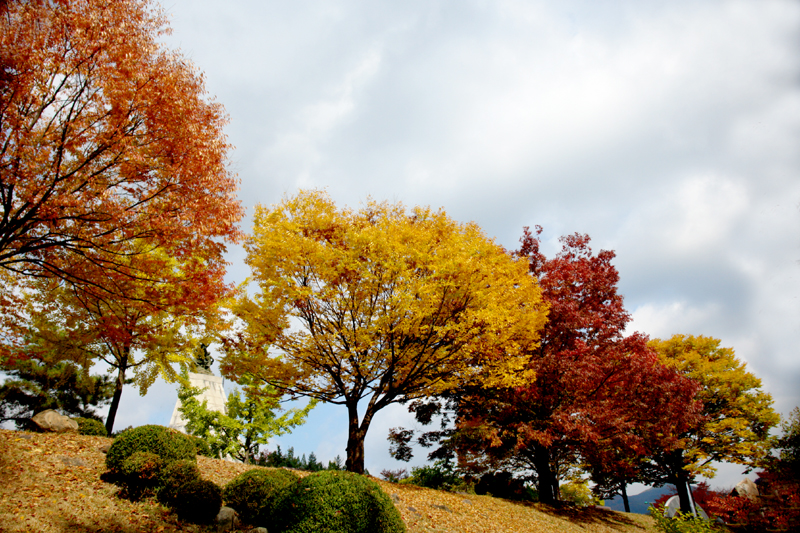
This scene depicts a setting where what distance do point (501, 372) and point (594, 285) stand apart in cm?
724

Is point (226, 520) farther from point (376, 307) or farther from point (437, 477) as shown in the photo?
point (437, 477)

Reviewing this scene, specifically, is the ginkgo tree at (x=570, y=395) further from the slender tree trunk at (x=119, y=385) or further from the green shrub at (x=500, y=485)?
the slender tree trunk at (x=119, y=385)

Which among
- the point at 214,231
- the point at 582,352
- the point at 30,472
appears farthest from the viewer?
the point at 582,352

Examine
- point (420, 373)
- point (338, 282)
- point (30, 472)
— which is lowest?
point (30, 472)

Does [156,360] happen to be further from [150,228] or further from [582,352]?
[582,352]

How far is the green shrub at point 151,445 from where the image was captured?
7.94 metres

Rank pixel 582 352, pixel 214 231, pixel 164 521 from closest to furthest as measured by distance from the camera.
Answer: pixel 164 521 → pixel 214 231 → pixel 582 352

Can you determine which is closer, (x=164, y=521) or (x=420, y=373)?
(x=164, y=521)

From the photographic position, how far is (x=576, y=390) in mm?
14344

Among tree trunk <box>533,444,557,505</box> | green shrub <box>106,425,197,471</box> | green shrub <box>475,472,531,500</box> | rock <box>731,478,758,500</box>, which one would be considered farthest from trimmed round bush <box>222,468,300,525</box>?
rock <box>731,478,758,500</box>

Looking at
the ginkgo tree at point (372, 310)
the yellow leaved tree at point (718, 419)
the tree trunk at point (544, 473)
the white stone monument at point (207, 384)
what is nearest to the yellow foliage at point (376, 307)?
the ginkgo tree at point (372, 310)

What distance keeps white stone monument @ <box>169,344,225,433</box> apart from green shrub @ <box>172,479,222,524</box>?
1205cm

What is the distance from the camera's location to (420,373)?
38.3 feet

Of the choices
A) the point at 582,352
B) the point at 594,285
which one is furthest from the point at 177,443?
the point at 594,285
